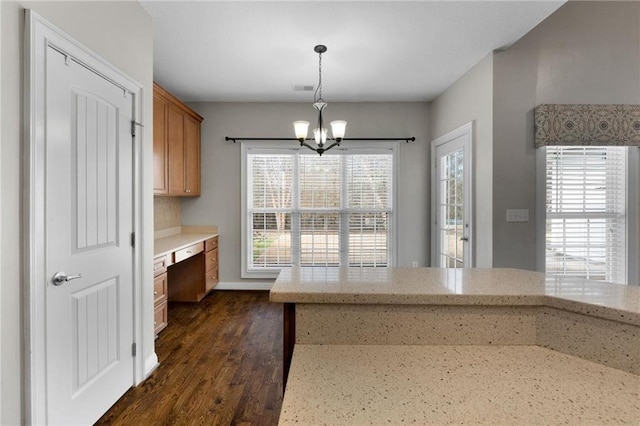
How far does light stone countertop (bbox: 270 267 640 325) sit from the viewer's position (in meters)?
0.88

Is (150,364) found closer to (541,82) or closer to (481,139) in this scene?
(481,139)

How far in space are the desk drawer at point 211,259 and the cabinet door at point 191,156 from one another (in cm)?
80

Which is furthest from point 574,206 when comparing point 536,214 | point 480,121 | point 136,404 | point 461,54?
Answer: point 136,404

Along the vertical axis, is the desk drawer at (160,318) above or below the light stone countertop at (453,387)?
below

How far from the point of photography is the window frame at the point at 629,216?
9.75 feet

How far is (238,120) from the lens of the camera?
444 cm

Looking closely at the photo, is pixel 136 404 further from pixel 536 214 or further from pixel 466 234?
pixel 536 214

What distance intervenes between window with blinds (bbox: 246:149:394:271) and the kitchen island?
3391mm

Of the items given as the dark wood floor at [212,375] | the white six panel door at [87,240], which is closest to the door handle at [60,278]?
the white six panel door at [87,240]

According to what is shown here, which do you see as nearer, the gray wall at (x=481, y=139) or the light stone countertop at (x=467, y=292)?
the light stone countertop at (x=467, y=292)

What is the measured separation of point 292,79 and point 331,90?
58cm

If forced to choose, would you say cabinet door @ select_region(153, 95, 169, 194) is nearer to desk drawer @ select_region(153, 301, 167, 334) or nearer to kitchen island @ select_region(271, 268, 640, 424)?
desk drawer @ select_region(153, 301, 167, 334)

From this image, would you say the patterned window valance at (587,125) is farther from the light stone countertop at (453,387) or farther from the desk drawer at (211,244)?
the desk drawer at (211,244)

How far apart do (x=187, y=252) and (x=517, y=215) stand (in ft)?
10.8
